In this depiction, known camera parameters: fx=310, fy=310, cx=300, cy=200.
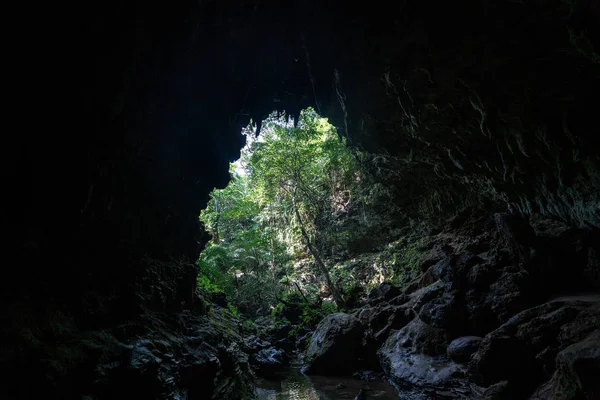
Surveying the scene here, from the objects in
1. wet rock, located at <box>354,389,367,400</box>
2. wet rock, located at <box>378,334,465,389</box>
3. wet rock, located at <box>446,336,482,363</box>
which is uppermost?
wet rock, located at <box>446,336,482,363</box>

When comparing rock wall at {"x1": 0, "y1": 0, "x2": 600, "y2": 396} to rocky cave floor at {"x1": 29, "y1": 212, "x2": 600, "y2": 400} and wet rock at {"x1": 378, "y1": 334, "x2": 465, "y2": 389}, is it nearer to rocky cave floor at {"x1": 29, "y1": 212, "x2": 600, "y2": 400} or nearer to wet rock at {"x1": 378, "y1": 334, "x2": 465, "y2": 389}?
rocky cave floor at {"x1": 29, "y1": 212, "x2": 600, "y2": 400}

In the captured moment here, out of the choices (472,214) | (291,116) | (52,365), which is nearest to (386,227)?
(472,214)

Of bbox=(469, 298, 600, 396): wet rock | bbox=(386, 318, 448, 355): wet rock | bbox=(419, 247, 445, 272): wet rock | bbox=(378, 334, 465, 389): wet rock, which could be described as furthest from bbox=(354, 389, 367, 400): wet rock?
bbox=(419, 247, 445, 272): wet rock

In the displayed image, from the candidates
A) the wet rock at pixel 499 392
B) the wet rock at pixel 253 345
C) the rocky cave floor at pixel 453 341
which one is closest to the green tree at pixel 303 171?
the wet rock at pixel 253 345

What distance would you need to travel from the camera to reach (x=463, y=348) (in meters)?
7.48

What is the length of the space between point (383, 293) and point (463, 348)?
231 inches

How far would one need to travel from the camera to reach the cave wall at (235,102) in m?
5.67

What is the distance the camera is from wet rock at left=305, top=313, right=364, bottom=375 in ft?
35.0

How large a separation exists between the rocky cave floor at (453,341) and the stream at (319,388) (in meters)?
0.40

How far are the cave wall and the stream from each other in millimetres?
4803

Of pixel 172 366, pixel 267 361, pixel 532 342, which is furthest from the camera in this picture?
pixel 267 361

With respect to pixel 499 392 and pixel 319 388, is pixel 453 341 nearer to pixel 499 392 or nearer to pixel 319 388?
pixel 499 392

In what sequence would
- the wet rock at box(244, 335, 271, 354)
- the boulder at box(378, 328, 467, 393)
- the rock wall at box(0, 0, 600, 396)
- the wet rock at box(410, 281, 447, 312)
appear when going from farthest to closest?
1. the wet rock at box(244, 335, 271, 354)
2. the wet rock at box(410, 281, 447, 312)
3. the boulder at box(378, 328, 467, 393)
4. the rock wall at box(0, 0, 600, 396)

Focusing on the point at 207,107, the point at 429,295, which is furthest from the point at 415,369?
the point at 207,107
